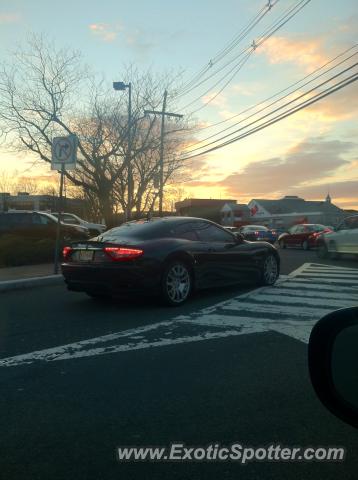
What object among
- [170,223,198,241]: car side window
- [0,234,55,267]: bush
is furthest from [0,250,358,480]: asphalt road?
[0,234,55,267]: bush

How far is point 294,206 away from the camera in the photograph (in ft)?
246

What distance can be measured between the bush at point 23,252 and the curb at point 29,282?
3352 millimetres

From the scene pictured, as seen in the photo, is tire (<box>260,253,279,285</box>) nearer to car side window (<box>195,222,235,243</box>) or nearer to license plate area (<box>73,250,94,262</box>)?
car side window (<box>195,222,235,243</box>)

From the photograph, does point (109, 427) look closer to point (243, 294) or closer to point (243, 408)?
point (243, 408)

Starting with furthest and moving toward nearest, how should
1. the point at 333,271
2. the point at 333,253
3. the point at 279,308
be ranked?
the point at 333,253
the point at 333,271
the point at 279,308

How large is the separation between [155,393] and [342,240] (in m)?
15.0

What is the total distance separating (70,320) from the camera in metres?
6.56

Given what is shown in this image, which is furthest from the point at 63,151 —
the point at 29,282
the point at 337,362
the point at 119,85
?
the point at 119,85

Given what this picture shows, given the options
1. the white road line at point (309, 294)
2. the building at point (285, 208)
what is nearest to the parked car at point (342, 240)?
the white road line at point (309, 294)

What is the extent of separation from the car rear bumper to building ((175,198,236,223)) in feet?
245

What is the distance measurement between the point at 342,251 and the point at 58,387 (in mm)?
15147

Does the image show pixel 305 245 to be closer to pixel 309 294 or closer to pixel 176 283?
pixel 309 294

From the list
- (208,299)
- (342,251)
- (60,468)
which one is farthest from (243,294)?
(342,251)

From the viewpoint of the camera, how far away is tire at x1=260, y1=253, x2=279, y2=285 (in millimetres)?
9492
